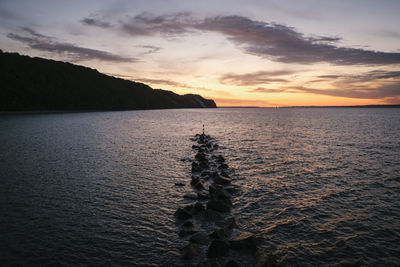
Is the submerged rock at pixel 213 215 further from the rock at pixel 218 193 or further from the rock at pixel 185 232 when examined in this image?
the rock at pixel 218 193

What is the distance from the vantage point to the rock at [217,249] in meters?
10.1

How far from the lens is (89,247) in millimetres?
10516

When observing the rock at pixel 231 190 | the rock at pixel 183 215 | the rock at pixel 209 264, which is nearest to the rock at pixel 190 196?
the rock at pixel 231 190

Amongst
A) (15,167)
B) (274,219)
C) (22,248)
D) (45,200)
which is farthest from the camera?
(15,167)

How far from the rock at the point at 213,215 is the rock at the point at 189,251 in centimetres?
325

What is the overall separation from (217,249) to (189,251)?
4.18 ft

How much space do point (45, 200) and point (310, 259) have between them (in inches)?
651

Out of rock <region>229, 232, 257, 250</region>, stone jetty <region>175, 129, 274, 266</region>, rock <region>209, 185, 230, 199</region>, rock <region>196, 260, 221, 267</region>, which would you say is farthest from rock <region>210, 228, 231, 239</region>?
rock <region>209, 185, 230, 199</region>

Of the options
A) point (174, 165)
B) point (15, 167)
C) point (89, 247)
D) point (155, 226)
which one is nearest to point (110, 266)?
point (89, 247)

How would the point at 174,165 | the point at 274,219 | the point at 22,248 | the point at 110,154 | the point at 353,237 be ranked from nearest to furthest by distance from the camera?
the point at 22,248, the point at 353,237, the point at 274,219, the point at 174,165, the point at 110,154

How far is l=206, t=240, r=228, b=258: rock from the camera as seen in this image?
399 inches

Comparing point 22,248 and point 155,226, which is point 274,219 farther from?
point 22,248

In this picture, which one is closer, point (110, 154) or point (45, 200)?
point (45, 200)

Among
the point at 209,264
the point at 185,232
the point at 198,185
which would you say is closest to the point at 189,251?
the point at 209,264
